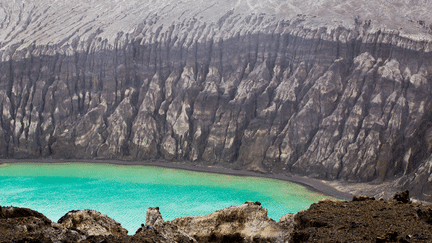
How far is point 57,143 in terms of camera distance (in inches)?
2008

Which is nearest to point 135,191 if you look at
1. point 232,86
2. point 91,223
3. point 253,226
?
point 232,86

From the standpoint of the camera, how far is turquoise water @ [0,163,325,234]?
29.7 meters

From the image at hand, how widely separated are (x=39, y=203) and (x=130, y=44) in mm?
29565

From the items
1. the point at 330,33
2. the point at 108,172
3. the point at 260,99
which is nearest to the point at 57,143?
the point at 108,172

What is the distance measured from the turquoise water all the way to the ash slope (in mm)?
5067

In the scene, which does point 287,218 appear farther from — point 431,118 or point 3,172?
point 3,172

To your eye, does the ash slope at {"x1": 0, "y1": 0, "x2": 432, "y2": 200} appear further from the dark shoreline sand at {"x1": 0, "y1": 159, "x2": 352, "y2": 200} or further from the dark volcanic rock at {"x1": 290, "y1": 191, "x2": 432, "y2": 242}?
the dark volcanic rock at {"x1": 290, "y1": 191, "x2": 432, "y2": 242}

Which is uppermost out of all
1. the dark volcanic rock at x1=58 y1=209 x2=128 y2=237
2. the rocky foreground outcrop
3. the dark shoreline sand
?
the rocky foreground outcrop

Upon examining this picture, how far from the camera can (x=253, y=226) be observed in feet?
28.1

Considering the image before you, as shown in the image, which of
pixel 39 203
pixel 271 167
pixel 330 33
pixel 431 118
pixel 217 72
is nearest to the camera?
pixel 39 203

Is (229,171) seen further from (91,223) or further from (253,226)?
(91,223)

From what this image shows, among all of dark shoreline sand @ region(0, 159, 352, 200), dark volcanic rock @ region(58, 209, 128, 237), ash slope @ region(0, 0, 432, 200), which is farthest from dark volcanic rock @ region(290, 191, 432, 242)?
ash slope @ region(0, 0, 432, 200)

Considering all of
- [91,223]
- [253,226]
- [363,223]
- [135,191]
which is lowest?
[135,191]

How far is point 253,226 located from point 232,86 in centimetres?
4169
